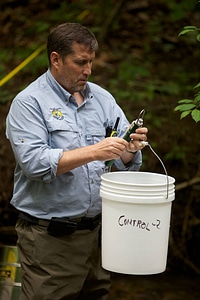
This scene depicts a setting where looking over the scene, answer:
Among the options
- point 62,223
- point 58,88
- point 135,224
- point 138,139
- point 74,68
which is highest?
point 74,68

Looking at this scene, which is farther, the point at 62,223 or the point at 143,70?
the point at 143,70

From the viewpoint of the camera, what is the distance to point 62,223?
3445 mm

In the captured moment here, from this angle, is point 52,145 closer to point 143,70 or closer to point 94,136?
point 94,136

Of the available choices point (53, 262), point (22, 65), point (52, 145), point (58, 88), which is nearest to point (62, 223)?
point (53, 262)

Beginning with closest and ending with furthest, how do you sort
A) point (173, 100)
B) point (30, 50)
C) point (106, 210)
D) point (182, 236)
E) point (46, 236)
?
point (106, 210), point (46, 236), point (182, 236), point (173, 100), point (30, 50)

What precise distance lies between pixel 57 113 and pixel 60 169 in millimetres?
302

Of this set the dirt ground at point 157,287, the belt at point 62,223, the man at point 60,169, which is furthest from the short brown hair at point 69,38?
the dirt ground at point 157,287

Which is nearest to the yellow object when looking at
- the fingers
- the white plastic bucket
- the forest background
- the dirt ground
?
the forest background

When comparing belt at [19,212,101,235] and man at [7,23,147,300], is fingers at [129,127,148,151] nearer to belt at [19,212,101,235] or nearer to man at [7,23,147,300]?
man at [7,23,147,300]

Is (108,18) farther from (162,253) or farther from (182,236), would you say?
(162,253)

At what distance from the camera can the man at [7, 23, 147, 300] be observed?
3354 mm

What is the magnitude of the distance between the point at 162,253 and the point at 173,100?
3.40m

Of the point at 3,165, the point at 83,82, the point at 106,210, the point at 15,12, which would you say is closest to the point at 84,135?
the point at 83,82

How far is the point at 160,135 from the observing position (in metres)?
6.09
